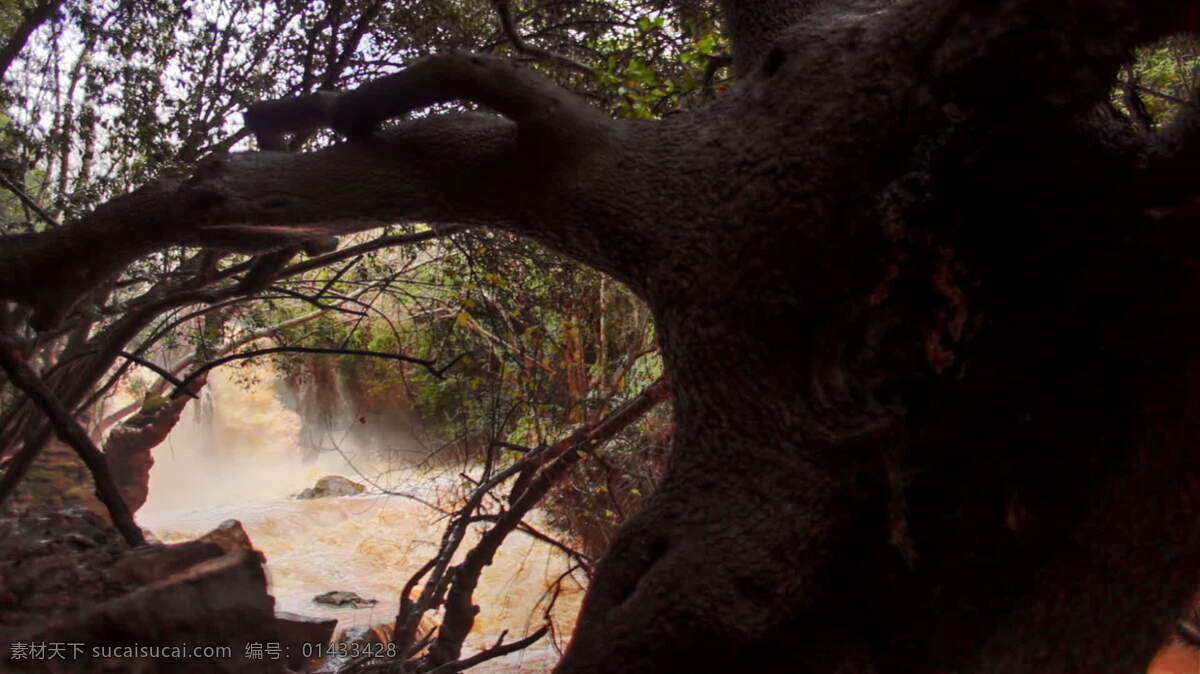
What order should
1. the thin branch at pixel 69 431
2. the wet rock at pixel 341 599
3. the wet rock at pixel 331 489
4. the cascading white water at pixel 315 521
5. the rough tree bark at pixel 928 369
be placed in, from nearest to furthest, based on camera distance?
the rough tree bark at pixel 928 369
the thin branch at pixel 69 431
the cascading white water at pixel 315 521
the wet rock at pixel 341 599
the wet rock at pixel 331 489

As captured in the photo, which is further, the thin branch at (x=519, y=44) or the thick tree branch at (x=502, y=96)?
the thin branch at (x=519, y=44)

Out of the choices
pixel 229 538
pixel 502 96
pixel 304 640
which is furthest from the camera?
pixel 304 640

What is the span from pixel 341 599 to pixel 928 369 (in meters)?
9.82

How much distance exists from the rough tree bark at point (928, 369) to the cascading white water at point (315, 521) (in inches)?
143

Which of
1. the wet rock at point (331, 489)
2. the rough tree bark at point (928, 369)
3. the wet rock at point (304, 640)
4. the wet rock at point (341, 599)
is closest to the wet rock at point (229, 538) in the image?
the wet rock at point (304, 640)

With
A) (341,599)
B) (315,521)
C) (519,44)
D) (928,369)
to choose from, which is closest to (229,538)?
(928,369)

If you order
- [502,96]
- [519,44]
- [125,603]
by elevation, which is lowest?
[125,603]

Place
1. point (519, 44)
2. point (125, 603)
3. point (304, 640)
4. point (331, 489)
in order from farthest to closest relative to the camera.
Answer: point (331, 489) < point (519, 44) < point (304, 640) < point (125, 603)

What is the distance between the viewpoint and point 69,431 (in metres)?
2.87

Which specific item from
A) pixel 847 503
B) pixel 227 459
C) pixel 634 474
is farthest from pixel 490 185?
pixel 227 459

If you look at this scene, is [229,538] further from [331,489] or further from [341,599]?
[331,489]

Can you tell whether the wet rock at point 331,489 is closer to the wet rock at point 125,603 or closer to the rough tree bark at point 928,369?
the wet rock at point 125,603

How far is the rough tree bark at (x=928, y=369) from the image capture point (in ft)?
6.20

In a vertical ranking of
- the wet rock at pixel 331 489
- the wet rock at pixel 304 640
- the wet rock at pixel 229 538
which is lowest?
the wet rock at pixel 304 640
